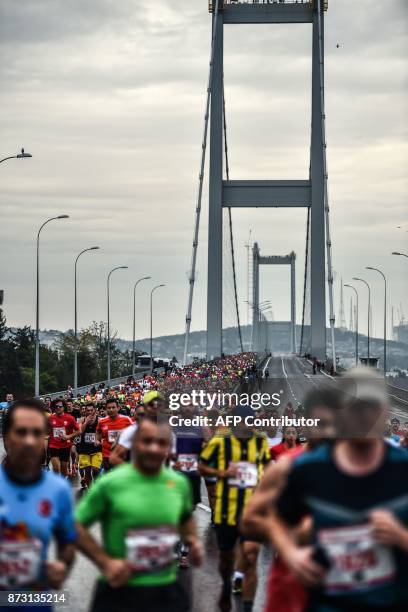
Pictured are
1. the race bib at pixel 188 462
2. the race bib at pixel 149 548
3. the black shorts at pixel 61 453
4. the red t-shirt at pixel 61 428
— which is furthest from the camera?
the black shorts at pixel 61 453

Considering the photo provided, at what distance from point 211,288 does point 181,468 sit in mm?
51141

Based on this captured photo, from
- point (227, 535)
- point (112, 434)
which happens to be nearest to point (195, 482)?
point (227, 535)

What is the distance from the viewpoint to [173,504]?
551 centimetres

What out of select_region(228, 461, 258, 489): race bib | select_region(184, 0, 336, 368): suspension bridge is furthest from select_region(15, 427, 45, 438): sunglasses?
select_region(184, 0, 336, 368): suspension bridge

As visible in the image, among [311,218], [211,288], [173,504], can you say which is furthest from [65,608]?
[311,218]

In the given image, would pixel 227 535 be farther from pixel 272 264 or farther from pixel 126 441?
pixel 272 264

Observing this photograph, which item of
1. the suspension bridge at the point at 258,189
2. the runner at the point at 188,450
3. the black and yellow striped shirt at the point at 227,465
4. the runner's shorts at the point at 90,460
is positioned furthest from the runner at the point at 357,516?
the suspension bridge at the point at 258,189

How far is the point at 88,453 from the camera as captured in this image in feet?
64.1

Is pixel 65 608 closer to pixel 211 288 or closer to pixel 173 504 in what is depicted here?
pixel 173 504

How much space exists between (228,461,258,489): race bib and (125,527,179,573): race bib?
15.3ft

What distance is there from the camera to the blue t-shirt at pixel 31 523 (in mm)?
5293

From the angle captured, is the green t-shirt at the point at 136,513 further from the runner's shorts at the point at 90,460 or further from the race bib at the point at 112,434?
the runner's shorts at the point at 90,460

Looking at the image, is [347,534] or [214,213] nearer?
[347,534]

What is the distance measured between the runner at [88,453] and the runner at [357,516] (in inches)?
595
